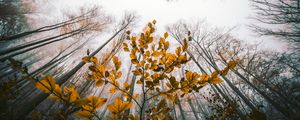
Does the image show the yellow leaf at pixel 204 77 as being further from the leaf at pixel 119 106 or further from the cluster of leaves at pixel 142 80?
the leaf at pixel 119 106

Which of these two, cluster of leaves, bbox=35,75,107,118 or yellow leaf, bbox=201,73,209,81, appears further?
yellow leaf, bbox=201,73,209,81

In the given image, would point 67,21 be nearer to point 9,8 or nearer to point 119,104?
point 9,8

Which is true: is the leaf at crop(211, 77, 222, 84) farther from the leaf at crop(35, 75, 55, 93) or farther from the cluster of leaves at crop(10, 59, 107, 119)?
the leaf at crop(35, 75, 55, 93)

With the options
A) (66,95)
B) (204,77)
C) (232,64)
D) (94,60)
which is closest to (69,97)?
(66,95)

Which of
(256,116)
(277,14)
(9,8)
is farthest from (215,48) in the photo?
(9,8)

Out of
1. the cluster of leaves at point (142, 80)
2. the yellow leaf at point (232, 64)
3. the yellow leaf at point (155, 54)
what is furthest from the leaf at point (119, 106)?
the yellow leaf at point (232, 64)

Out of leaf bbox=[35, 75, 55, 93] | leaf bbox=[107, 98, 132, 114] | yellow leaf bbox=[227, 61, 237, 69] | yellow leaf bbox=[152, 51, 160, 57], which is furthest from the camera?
yellow leaf bbox=[152, 51, 160, 57]

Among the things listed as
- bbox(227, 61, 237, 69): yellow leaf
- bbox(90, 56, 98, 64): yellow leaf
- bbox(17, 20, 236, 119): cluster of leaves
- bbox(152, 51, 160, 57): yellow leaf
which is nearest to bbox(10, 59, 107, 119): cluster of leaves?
bbox(17, 20, 236, 119): cluster of leaves

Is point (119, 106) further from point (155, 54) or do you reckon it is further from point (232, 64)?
point (232, 64)

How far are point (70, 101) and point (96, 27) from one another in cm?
980

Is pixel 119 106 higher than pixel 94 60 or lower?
lower

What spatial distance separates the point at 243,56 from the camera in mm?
9961

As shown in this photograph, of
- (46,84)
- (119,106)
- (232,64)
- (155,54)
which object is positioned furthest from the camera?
(155,54)

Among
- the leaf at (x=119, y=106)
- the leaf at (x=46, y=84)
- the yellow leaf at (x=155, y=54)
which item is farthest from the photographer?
the yellow leaf at (x=155, y=54)
